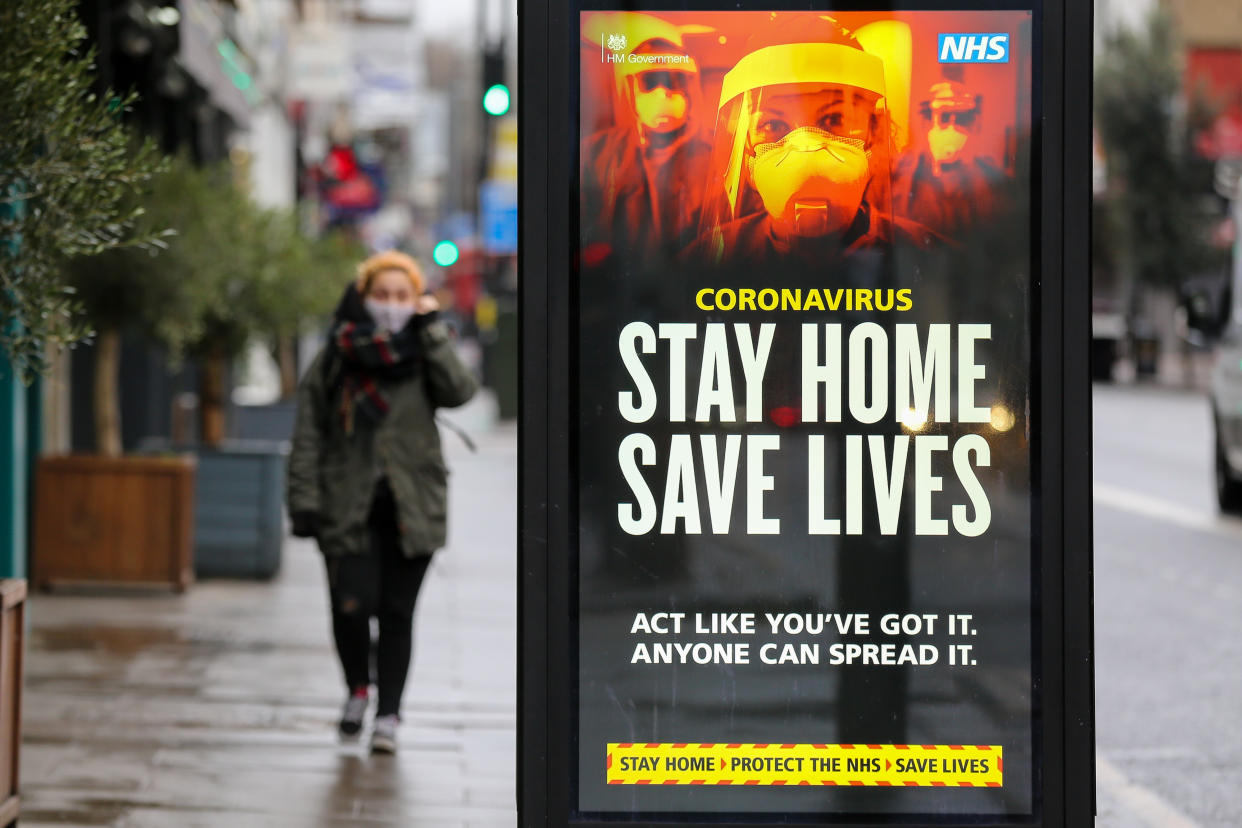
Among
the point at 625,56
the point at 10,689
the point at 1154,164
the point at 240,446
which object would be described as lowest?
the point at 10,689

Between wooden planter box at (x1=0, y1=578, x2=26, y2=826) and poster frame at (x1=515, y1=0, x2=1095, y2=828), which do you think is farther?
wooden planter box at (x1=0, y1=578, x2=26, y2=826)

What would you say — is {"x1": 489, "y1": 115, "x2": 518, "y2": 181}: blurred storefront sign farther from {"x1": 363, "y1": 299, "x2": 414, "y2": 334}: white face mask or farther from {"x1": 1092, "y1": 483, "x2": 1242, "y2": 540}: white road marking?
{"x1": 363, "y1": 299, "x2": 414, "y2": 334}: white face mask

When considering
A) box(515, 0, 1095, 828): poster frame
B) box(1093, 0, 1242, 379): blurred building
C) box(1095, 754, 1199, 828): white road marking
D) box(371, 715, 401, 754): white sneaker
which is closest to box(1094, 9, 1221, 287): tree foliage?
box(1093, 0, 1242, 379): blurred building

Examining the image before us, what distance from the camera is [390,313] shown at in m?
6.29

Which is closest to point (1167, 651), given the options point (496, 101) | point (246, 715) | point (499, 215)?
point (496, 101)

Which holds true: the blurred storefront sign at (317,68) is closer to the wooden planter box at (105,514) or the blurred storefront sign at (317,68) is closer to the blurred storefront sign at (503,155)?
the blurred storefront sign at (503,155)

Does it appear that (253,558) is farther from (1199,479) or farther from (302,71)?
(302,71)

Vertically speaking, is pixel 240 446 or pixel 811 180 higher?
pixel 811 180

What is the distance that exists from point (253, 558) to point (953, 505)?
25.0 feet

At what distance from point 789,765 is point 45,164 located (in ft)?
8.85

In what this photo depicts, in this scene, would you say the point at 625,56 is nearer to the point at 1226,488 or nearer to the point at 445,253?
the point at 445,253

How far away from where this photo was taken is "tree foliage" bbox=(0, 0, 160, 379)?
15.5 ft

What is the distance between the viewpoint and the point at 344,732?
632cm

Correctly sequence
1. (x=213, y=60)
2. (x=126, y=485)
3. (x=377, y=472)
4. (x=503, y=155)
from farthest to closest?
1. (x=503, y=155)
2. (x=213, y=60)
3. (x=126, y=485)
4. (x=377, y=472)
